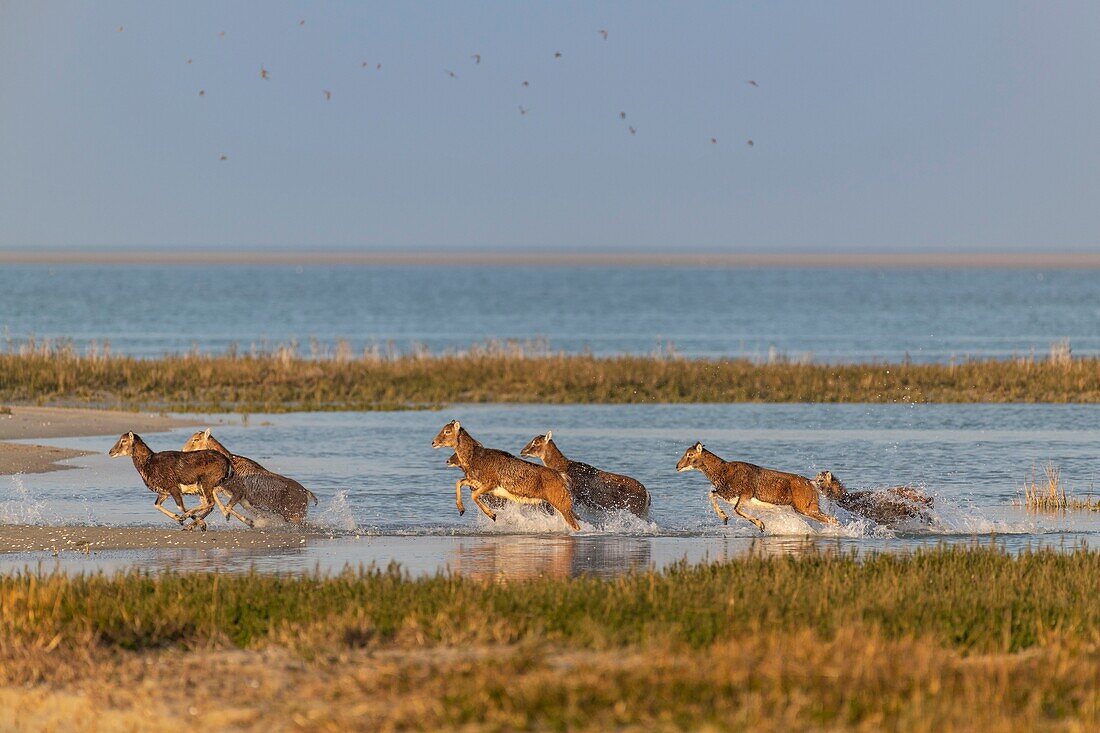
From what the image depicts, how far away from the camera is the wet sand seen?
22.2m

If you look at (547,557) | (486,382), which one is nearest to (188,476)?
(547,557)

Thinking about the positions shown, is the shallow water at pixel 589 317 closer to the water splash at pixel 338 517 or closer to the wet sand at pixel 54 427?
the wet sand at pixel 54 427

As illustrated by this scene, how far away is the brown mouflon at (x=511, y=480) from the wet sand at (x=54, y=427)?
7192 mm

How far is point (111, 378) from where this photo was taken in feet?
116

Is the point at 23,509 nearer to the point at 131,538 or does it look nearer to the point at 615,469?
the point at 131,538

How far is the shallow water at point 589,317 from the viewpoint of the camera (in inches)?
2400

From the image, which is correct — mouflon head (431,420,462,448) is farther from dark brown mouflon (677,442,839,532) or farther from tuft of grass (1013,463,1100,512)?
tuft of grass (1013,463,1100,512)

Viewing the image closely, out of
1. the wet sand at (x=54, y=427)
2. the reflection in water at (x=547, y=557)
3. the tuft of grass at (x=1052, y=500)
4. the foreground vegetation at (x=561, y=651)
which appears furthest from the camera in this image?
the wet sand at (x=54, y=427)

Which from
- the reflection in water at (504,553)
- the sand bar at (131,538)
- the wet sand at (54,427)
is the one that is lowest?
the wet sand at (54,427)

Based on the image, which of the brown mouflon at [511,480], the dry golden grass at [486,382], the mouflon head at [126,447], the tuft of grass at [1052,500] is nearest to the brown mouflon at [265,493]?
the mouflon head at [126,447]

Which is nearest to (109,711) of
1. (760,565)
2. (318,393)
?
(760,565)

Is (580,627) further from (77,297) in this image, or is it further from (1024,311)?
(77,297)

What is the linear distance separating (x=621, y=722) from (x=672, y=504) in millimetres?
11195

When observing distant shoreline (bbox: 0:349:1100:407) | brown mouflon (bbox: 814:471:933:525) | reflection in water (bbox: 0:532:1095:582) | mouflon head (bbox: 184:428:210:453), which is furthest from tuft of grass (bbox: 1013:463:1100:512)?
distant shoreline (bbox: 0:349:1100:407)
